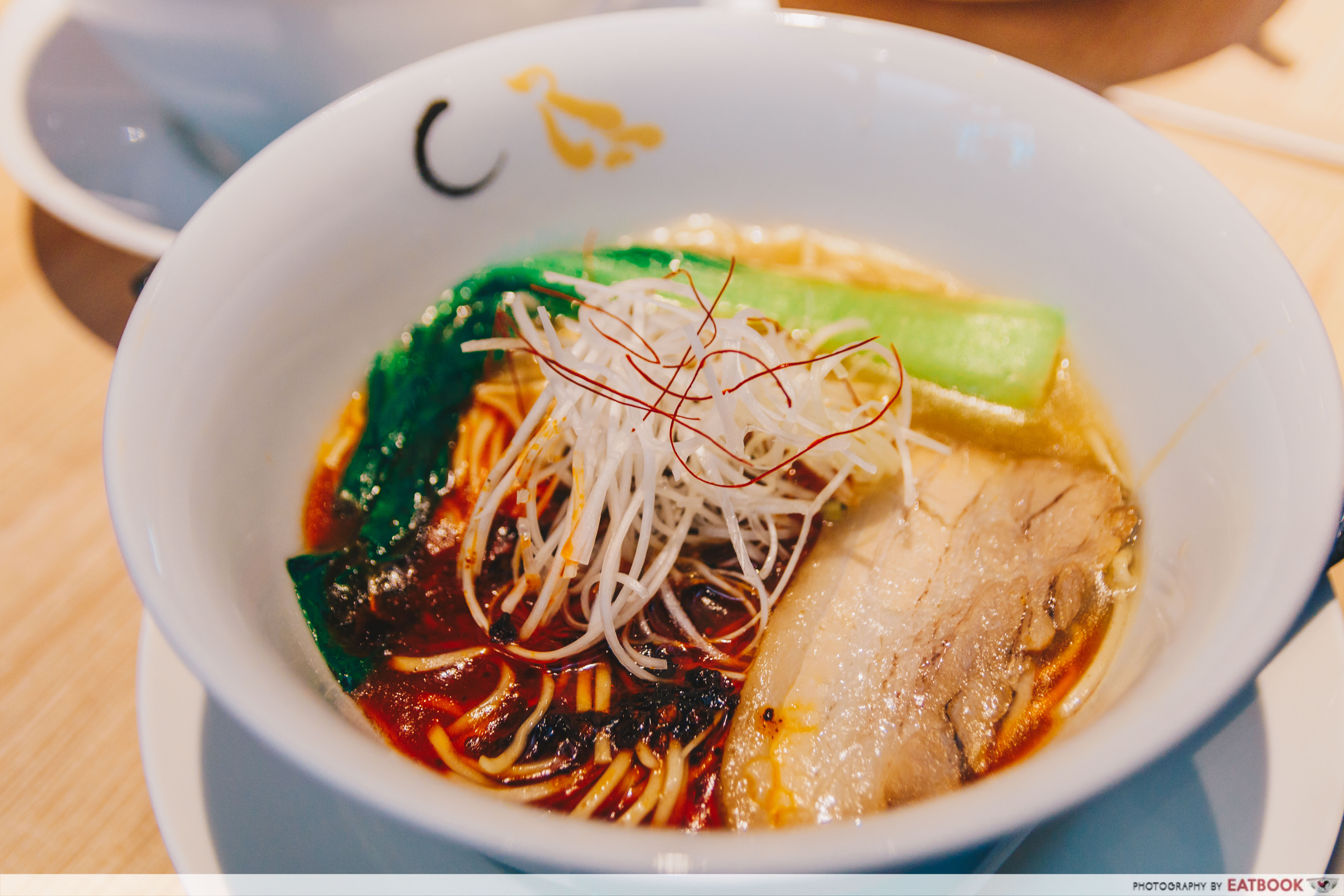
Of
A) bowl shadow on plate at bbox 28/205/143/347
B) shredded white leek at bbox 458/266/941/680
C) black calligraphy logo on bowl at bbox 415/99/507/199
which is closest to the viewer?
shredded white leek at bbox 458/266/941/680

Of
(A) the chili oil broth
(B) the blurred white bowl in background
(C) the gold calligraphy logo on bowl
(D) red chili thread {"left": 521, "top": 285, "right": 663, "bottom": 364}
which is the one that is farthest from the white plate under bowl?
(B) the blurred white bowl in background

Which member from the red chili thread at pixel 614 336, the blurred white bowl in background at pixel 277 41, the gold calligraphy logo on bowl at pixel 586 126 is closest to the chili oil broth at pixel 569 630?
the red chili thread at pixel 614 336

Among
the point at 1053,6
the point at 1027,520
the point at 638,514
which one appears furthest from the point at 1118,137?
the point at 1053,6

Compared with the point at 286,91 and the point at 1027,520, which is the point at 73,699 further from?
the point at 1027,520

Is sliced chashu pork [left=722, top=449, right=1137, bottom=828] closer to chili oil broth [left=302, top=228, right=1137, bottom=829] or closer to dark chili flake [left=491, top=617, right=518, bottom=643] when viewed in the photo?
chili oil broth [left=302, top=228, right=1137, bottom=829]

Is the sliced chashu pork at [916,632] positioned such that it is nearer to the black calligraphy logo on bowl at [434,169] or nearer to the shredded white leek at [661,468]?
the shredded white leek at [661,468]
